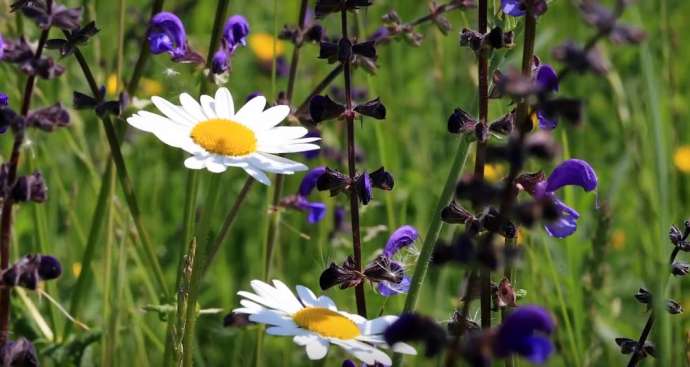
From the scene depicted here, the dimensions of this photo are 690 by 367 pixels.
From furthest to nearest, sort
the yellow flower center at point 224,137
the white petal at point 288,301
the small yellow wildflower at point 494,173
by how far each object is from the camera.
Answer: the small yellow wildflower at point 494,173 < the yellow flower center at point 224,137 < the white petal at point 288,301

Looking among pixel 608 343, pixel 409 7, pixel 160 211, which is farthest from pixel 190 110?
pixel 409 7

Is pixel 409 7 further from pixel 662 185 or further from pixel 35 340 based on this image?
pixel 662 185

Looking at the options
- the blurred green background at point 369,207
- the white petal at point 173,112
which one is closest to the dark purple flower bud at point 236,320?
the blurred green background at point 369,207

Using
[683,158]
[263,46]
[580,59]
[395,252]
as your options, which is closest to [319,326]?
[395,252]

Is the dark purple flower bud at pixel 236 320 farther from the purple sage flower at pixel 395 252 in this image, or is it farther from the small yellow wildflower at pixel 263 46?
the small yellow wildflower at pixel 263 46

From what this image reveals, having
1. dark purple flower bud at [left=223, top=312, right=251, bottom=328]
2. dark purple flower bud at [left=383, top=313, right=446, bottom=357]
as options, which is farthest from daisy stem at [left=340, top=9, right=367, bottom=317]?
dark purple flower bud at [left=383, top=313, right=446, bottom=357]

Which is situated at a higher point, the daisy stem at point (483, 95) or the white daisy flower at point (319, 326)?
the daisy stem at point (483, 95)
